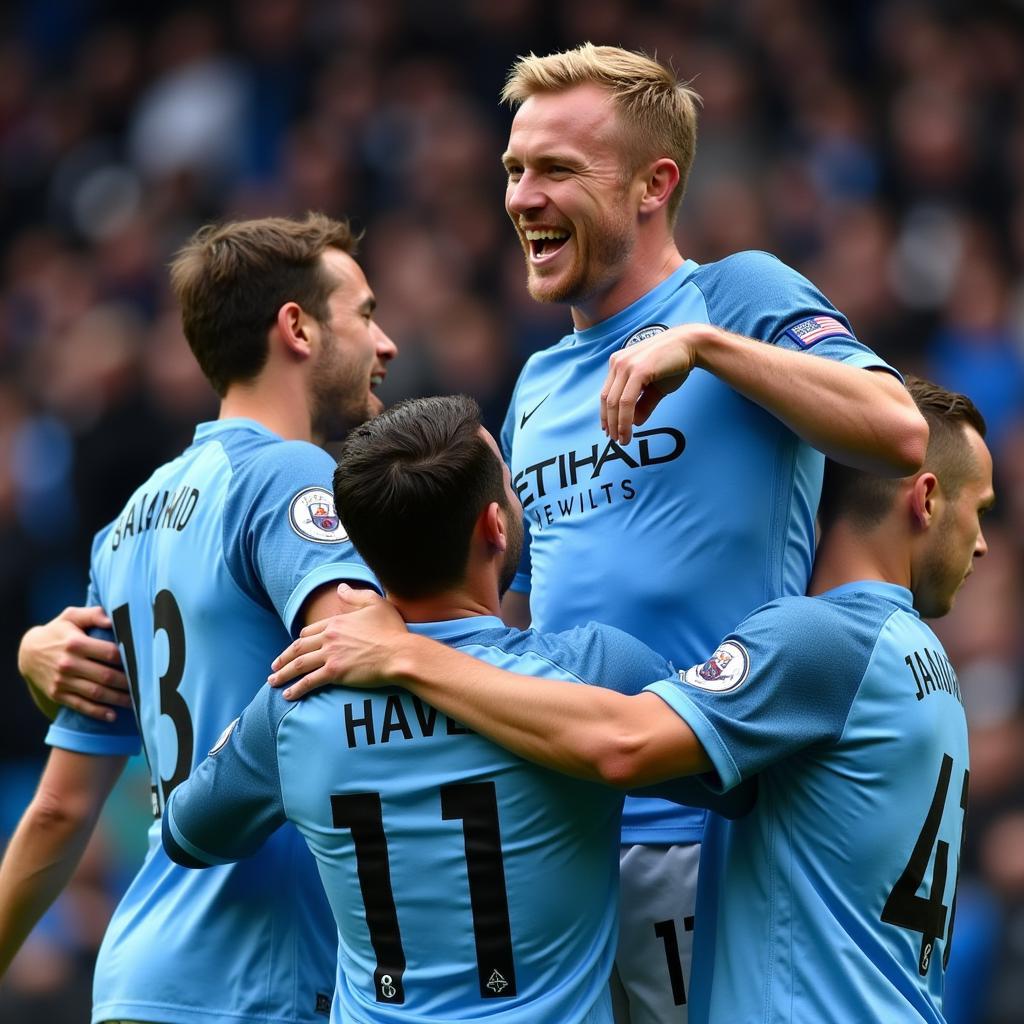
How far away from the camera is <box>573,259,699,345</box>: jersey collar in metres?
3.57

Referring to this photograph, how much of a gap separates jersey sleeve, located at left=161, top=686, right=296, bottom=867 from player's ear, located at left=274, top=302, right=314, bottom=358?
1.06 metres

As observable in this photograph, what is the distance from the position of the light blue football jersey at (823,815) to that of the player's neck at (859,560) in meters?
0.16

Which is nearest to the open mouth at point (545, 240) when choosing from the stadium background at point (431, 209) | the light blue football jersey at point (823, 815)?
the light blue football jersey at point (823, 815)

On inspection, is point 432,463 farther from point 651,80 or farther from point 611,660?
point 651,80

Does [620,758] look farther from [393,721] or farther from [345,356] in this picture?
[345,356]

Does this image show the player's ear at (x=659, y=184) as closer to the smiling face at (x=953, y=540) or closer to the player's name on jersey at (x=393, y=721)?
the smiling face at (x=953, y=540)

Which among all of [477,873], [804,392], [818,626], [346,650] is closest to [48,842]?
[346,650]

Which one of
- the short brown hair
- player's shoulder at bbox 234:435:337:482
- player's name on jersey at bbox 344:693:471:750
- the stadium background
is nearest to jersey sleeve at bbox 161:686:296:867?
player's name on jersey at bbox 344:693:471:750

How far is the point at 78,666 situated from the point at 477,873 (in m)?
1.45

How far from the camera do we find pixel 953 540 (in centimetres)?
350

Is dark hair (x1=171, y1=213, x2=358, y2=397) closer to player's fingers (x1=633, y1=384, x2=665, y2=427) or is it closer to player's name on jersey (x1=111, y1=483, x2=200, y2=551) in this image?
player's name on jersey (x1=111, y1=483, x2=200, y2=551)

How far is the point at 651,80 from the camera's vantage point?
3.63 m

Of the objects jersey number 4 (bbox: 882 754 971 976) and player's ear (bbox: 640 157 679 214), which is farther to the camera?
player's ear (bbox: 640 157 679 214)

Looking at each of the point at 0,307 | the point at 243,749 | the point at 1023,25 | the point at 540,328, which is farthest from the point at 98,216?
the point at 243,749
